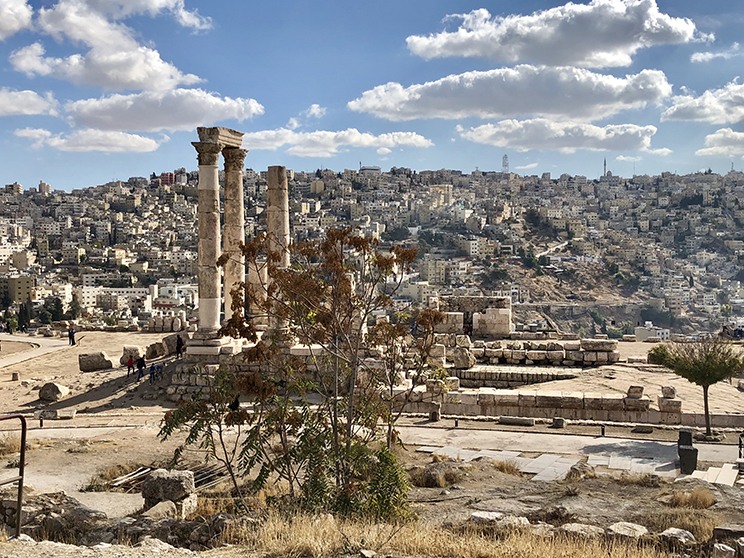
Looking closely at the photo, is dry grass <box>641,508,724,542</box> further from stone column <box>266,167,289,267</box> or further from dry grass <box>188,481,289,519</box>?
stone column <box>266,167,289,267</box>

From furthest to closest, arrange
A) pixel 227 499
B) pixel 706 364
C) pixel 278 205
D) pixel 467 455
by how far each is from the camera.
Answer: pixel 278 205 → pixel 706 364 → pixel 467 455 → pixel 227 499

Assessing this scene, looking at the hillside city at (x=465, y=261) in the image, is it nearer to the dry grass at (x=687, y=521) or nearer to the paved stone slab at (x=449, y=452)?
the paved stone slab at (x=449, y=452)

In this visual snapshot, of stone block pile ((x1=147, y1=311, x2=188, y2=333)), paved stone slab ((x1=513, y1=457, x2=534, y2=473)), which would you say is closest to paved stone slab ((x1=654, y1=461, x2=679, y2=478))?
paved stone slab ((x1=513, y1=457, x2=534, y2=473))

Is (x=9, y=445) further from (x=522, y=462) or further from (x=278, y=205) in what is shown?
(x=278, y=205)

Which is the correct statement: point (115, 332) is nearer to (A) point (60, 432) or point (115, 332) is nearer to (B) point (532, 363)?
(A) point (60, 432)

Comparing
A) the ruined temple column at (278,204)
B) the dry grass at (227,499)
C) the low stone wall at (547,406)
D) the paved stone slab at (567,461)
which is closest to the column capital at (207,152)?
the ruined temple column at (278,204)

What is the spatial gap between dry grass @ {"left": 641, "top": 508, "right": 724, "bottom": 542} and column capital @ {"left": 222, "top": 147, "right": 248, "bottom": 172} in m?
15.7

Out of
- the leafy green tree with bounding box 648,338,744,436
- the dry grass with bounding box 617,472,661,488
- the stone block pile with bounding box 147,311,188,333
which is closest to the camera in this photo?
the dry grass with bounding box 617,472,661,488

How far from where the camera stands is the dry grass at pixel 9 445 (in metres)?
13.5

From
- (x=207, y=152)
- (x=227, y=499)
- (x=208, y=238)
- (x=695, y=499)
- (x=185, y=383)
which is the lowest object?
(x=227, y=499)

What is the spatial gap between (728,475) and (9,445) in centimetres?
1292

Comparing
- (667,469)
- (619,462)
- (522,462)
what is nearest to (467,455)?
(522,462)

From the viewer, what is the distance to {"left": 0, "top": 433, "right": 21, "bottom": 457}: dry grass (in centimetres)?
1351

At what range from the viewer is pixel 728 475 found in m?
11.5
